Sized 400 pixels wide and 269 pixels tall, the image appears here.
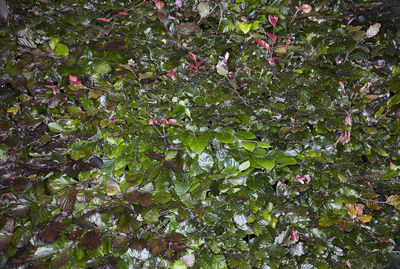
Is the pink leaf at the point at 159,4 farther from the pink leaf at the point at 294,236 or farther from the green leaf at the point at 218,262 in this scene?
the pink leaf at the point at 294,236

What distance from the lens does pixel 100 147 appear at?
1.54 metres

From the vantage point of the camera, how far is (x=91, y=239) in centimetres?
145

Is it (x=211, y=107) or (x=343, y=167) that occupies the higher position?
(x=211, y=107)

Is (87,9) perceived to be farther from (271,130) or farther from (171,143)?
(271,130)

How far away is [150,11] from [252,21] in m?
0.59

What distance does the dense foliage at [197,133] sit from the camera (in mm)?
1462

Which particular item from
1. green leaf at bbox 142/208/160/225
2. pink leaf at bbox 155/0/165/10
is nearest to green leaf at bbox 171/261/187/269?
green leaf at bbox 142/208/160/225

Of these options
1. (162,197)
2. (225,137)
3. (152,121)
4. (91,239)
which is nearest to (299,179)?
(225,137)

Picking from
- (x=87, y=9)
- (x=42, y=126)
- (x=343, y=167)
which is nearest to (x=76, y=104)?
(x=42, y=126)

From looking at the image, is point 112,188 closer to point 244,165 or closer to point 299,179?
point 244,165

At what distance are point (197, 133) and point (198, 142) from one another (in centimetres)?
9

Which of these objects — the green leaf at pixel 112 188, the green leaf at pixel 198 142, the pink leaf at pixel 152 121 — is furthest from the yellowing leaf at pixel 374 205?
the green leaf at pixel 112 188

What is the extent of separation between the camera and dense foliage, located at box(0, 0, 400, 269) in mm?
1462

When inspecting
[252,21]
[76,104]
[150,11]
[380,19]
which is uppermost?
[150,11]
